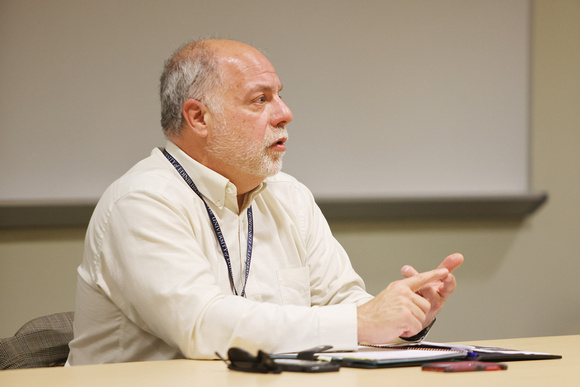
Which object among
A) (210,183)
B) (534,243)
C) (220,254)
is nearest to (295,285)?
(220,254)

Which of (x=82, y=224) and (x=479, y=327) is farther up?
(x=82, y=224)

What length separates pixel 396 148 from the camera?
3.44m

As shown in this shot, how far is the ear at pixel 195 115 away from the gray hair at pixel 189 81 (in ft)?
0.06

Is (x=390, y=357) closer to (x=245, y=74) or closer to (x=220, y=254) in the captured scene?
(x=220, y=254)

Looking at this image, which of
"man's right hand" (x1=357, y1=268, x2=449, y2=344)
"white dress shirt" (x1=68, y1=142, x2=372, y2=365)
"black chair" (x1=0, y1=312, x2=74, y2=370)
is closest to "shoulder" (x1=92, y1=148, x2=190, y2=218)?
"white dress shirt" (x1=68, y1=142, x2=372, y2=365)

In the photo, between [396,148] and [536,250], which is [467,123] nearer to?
[396,148]

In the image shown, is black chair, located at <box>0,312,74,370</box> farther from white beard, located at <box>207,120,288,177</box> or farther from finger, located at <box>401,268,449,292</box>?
finger, located at <box>401,268,449,292</box>

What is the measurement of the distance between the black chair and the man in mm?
141

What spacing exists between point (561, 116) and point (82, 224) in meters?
2.52

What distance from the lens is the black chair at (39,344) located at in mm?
1922

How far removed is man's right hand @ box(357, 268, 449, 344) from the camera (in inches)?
62.4

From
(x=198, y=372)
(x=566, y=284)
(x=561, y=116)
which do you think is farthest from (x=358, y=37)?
(x=198, y=372)

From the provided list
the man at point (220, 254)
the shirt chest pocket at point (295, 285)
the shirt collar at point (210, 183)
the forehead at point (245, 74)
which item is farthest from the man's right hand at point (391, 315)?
the forehead at point (245, 74)

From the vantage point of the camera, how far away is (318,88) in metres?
3.32
